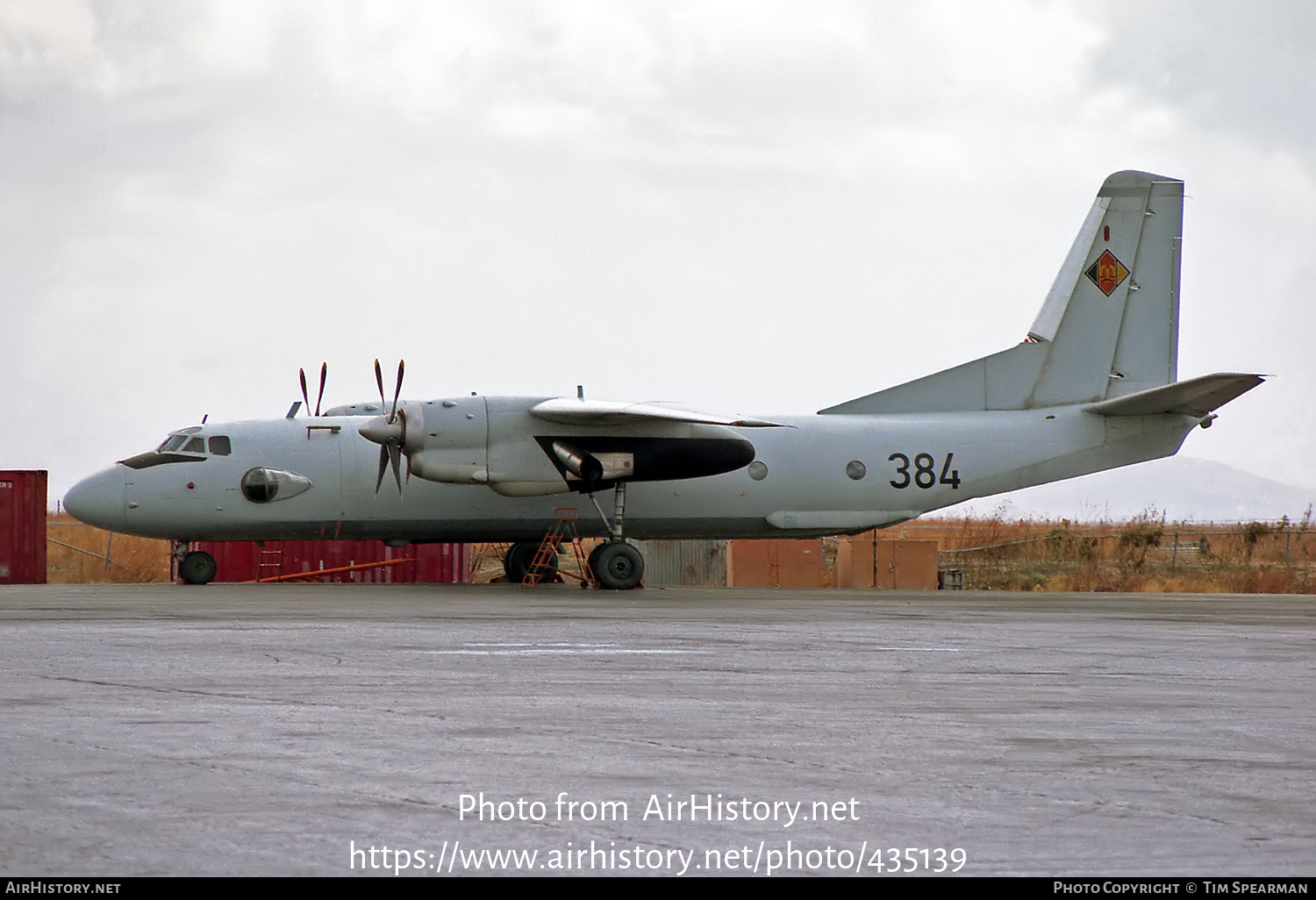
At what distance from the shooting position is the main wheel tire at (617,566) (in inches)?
993

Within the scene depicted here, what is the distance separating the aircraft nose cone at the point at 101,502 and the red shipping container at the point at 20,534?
5.37m

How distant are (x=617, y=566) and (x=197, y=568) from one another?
837 cm

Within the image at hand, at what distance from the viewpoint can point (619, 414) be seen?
23109 millimetres

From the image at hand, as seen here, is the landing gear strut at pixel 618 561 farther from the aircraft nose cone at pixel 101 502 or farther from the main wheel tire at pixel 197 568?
the aircraft nose cone at pixel 101 502

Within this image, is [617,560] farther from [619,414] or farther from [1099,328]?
[1099,328]

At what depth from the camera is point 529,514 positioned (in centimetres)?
2617

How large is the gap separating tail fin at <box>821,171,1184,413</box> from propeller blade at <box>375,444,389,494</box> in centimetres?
922

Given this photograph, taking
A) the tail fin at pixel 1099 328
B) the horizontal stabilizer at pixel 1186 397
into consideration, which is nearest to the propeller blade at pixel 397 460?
the tail fin at pixel 1099 328

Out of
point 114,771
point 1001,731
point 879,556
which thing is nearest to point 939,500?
point 879,556

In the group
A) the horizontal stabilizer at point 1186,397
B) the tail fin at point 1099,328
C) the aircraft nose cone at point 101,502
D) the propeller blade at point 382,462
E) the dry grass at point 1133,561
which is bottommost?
the dry grass at point 1133,561

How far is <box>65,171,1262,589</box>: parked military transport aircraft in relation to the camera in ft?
79.5

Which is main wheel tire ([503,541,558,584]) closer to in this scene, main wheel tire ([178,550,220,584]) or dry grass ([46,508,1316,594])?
dry grass ([46,508,1316,594])

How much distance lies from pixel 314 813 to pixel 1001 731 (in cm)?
395
